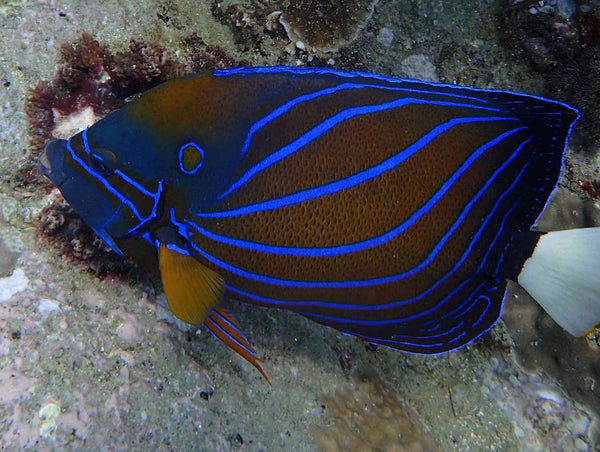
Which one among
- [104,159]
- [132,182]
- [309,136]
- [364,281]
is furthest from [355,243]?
[104,159]

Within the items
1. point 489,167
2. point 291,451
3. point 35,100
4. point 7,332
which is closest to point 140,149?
point 7,332

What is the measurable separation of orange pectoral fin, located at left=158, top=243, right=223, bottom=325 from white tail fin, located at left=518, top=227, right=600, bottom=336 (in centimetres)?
133

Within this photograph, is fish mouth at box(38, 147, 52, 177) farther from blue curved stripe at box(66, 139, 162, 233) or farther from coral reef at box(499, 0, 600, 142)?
coral reef at box(499, 0, 600, 142)

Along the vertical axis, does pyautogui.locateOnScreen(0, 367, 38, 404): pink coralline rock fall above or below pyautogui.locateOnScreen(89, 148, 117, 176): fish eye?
below

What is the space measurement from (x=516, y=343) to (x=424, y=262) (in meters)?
1.65

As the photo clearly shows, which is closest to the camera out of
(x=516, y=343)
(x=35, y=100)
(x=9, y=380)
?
(x=9, y=380)

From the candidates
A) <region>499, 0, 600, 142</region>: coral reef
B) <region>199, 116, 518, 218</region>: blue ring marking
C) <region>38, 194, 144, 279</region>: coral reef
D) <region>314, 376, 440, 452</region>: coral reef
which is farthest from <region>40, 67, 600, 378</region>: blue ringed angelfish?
<region>499, 0, 600, 142</region>: coral reef

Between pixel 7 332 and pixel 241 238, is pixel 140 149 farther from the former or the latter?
pixel 7 332

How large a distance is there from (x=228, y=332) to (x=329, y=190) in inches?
29.9

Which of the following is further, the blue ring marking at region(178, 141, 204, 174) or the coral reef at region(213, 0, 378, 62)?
the coral reef at region(213, 0, 378, 62)

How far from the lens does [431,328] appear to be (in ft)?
6.56

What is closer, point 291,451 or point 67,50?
point 291,451

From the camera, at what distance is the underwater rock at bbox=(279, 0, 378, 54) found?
3.01 metres

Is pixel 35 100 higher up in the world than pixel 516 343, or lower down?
higher up
